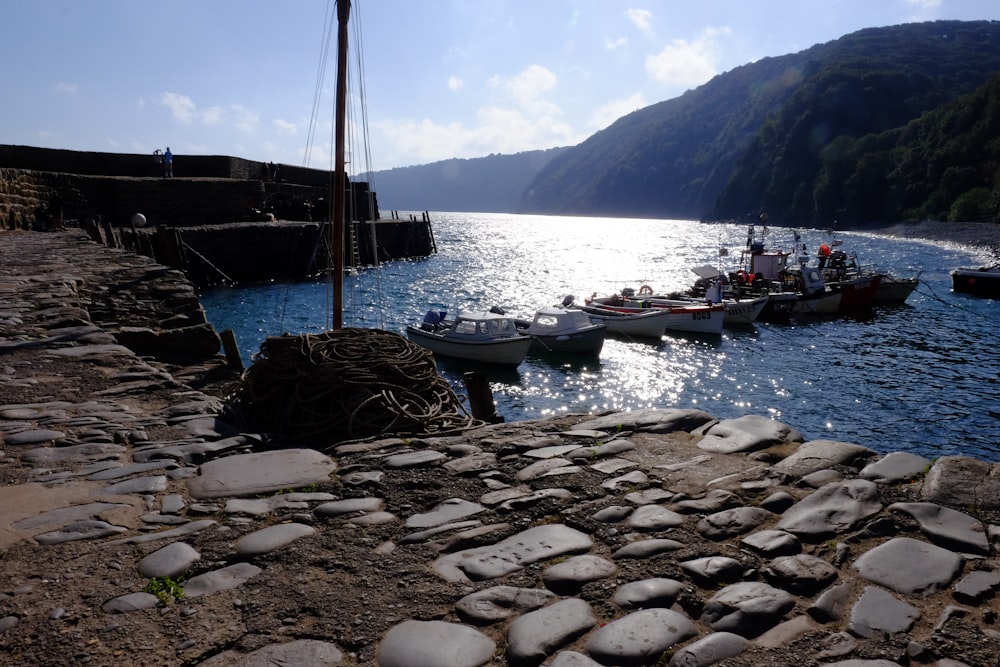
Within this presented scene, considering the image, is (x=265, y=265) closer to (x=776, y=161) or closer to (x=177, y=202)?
(x=177, y=202)

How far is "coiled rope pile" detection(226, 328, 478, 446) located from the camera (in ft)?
19.4

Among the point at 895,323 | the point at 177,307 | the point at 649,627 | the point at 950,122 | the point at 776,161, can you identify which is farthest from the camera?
the point at 776,161

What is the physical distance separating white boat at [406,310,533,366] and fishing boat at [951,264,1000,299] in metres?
40.2

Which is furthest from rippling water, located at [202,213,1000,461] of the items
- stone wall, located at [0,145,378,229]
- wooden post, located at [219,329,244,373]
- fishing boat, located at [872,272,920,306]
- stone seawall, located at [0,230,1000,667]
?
stone seawall, located at [0,230,1000,667]

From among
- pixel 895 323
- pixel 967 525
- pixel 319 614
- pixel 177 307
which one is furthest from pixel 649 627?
pixel 895 323

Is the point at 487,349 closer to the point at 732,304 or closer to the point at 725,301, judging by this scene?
the point at 732,304

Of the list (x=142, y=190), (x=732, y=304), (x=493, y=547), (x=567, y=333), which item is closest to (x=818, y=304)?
(x=732, y=304)

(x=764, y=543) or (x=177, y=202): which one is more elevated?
(x=177, y=202)

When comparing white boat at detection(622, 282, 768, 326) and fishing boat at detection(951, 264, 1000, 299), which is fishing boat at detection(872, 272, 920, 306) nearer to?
fishing boat at detection(951, 264, 1000, 299)

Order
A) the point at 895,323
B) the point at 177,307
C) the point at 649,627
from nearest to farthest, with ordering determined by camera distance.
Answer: the point at 649,627 → the point at 177,307 → the point at 895,323

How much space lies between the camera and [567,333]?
91.1 feet

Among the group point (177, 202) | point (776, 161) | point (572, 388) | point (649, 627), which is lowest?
point (572, 388)

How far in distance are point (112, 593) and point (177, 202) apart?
43243 mm

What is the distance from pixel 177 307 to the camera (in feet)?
35.2
